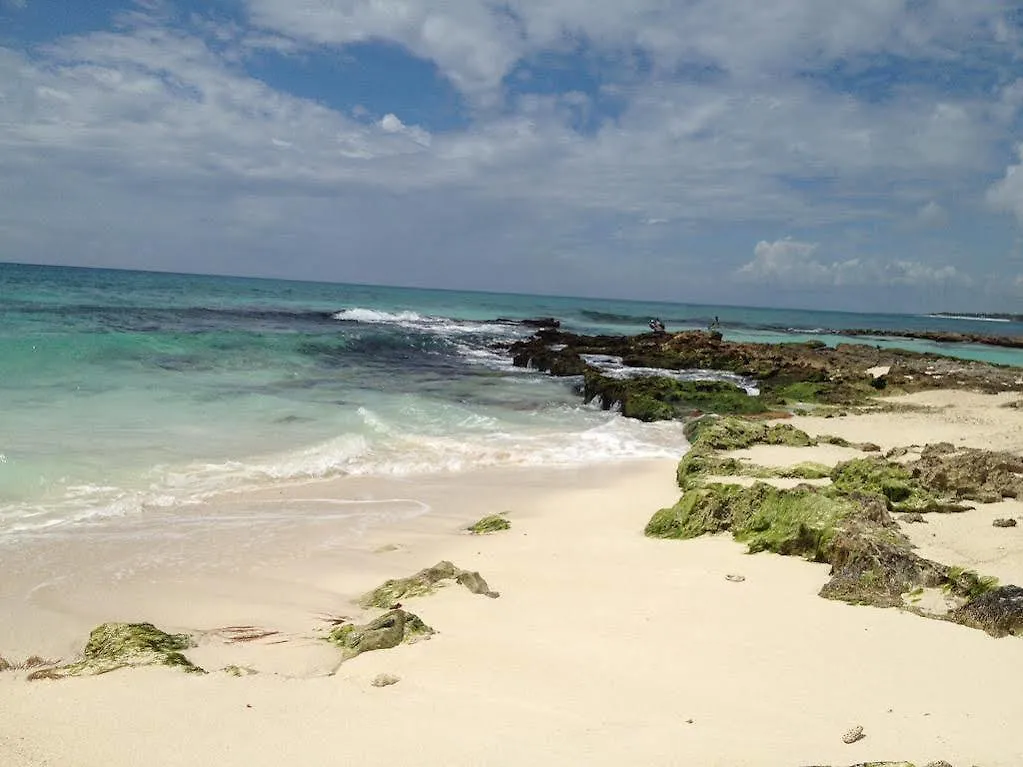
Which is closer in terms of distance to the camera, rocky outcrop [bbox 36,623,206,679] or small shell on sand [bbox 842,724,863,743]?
small shell on sand [bbox 842,724,863,743]

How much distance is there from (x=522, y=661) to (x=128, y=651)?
2579 mm

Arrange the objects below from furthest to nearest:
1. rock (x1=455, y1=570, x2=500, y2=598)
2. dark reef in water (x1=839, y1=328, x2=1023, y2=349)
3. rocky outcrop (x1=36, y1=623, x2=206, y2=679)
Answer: dark reef in water (x1=839, y1=328, x2=1023, y2=349) → rock (x1=455, y1=570, x2=500, y2=598) → rocky outcrop (x1=36, y1=623, x2=206, y2=679)

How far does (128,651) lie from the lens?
4379 millimetres

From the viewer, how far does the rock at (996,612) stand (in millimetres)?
4246

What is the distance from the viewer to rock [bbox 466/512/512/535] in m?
8.18

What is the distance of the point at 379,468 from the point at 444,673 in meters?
7.19

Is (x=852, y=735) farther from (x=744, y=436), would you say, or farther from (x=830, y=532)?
(x=744, y=436)

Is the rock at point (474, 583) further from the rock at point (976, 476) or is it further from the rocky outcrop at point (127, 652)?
the rock at point (976, 476)

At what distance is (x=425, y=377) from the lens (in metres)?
23.7

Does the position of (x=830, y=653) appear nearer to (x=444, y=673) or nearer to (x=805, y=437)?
(x=444, y=673)

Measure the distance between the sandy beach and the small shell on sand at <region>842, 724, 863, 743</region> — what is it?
44mm

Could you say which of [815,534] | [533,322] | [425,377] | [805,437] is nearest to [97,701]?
[815,534]

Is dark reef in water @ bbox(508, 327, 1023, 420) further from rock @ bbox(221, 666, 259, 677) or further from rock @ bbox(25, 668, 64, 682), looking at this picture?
rock @ bbox(25, 668, 64, 682)

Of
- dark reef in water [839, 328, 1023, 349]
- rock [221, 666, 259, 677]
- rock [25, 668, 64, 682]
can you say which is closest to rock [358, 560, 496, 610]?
rock [221, 666, 259, 677]
